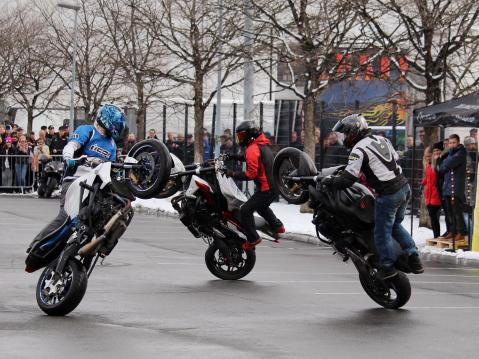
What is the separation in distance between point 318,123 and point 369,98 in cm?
421

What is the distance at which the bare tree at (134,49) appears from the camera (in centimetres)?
3544

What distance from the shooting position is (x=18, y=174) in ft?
121

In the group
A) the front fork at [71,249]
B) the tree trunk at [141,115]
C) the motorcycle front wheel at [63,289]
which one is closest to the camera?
the motorcycle front wheel at [63,289]

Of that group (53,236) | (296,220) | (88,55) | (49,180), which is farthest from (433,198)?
(88,55)

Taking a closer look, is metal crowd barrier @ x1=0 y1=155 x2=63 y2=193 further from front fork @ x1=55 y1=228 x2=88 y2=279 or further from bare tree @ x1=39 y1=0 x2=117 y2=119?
front fork @ x1=55 y1=228 x2=88 y2=279

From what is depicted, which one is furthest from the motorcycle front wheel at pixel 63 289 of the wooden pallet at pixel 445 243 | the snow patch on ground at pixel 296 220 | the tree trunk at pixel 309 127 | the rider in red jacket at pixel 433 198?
the tree trunk at pixel 309 127

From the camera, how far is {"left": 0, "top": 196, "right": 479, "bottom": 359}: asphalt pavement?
948 centimetres

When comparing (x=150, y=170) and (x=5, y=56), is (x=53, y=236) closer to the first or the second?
(x=150, y=170)

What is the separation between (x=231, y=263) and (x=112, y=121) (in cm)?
305

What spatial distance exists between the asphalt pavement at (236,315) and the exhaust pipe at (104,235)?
1.78 ft

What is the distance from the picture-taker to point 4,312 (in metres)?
11.1

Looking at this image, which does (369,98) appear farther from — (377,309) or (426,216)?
(377,309)

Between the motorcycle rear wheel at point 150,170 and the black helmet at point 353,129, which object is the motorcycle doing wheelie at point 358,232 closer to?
the black helmet at point 353,129

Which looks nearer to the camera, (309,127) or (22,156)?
(309,127)
